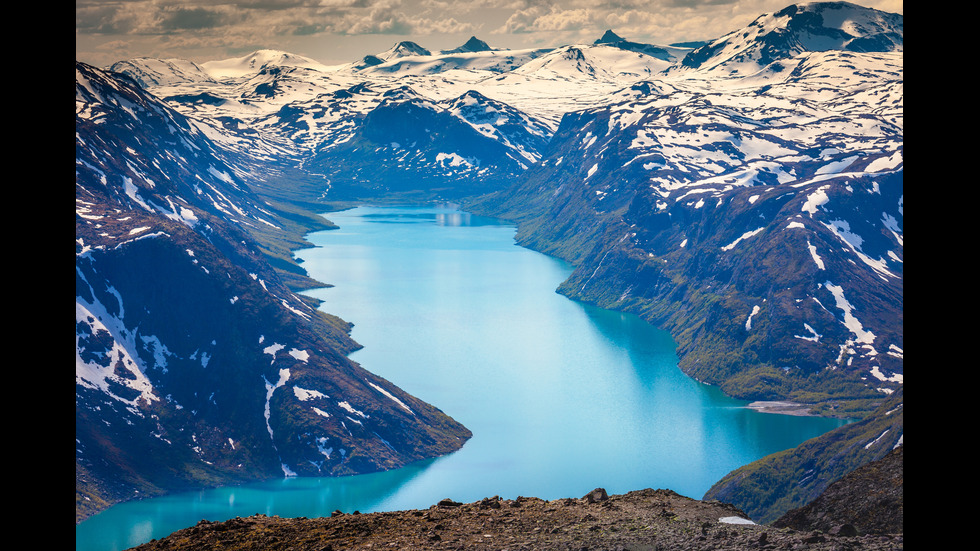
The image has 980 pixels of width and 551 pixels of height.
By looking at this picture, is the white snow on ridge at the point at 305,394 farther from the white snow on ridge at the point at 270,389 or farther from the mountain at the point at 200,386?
the white snow on ridge at the point at 270,389

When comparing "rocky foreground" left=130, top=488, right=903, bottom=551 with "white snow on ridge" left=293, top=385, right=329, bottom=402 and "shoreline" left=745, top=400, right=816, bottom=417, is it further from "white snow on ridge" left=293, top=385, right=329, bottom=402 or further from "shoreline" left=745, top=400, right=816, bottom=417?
"shoreline" left=745, top=400, right=816, bottom=417

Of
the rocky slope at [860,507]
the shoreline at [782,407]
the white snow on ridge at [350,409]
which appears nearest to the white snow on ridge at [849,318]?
the shoreline at [782,407]

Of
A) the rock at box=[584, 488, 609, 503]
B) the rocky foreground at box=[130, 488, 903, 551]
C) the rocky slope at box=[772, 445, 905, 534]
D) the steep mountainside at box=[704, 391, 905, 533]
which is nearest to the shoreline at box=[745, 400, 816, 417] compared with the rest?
the steep mountainside at box=[704, 391, 905, 533]

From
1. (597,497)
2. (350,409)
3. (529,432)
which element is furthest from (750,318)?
(597,497)

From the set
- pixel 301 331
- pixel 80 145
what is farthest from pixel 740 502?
pixel 80 145

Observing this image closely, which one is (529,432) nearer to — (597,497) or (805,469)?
(805,469)
